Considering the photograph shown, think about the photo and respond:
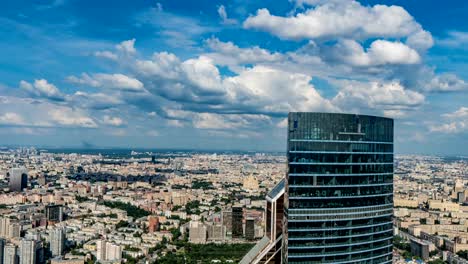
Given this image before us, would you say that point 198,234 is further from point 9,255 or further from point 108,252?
point 9,255

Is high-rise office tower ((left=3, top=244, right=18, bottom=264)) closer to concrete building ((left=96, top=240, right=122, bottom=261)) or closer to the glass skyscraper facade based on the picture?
concrete building ((left=96, top=240, right=122, bottom=261))

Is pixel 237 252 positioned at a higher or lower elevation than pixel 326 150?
lower

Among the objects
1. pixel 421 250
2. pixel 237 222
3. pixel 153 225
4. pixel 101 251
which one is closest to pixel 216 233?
pixel 237 222

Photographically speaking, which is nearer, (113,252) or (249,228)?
(113,252)

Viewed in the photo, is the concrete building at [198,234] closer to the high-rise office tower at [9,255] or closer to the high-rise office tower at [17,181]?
the high-rise office tower at [9,255]

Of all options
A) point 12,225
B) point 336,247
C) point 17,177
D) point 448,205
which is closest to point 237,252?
point 12,225

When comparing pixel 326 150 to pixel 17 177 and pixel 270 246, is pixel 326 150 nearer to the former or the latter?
pixel 270 246

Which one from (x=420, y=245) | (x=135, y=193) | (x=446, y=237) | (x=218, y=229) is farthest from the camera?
(x=135, y=193)
